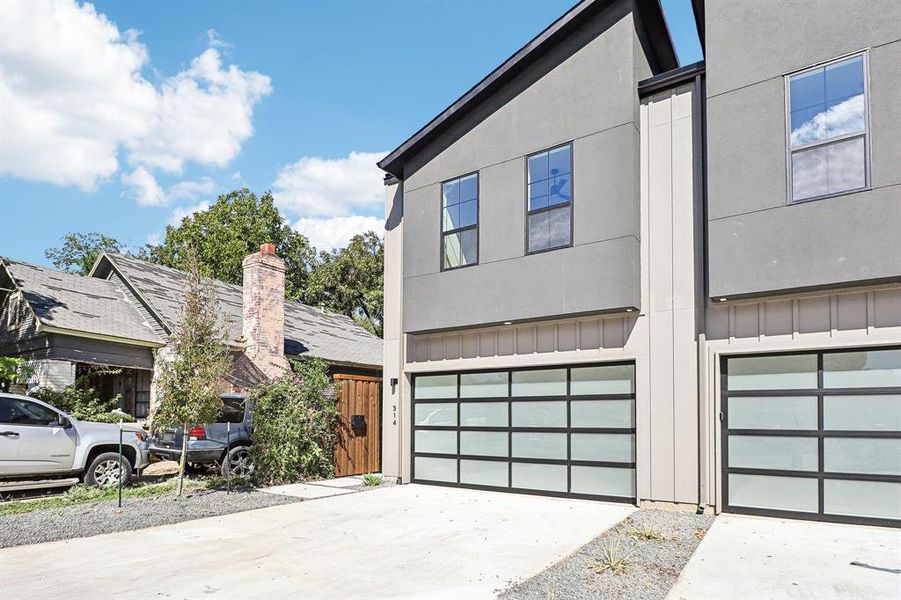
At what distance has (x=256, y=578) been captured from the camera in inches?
230

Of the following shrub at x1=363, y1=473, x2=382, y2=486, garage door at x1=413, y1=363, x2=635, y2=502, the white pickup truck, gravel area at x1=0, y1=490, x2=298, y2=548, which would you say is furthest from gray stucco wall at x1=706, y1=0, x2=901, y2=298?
the white pickup truck

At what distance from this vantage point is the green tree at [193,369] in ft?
31.9

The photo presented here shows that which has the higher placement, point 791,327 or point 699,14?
point 699,14

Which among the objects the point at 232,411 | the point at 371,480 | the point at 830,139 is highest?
the point at 830,139

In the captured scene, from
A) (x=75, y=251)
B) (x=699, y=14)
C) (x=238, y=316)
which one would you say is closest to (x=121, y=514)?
(x=238, y=316)

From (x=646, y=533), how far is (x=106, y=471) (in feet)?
29.4

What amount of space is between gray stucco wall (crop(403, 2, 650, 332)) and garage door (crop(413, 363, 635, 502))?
3.82ft

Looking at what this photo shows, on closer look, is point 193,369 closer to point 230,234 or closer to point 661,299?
point 661,299

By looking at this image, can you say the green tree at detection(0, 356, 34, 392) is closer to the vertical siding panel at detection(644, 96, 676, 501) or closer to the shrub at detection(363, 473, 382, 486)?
the shrub at detection(363, 473, 382, 486)

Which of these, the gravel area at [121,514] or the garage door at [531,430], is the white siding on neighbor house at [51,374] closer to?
the gravel area at [121,514]

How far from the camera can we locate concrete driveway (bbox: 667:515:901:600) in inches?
210

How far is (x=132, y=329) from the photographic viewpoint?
1552cm

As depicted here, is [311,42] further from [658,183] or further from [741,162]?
[741,162]

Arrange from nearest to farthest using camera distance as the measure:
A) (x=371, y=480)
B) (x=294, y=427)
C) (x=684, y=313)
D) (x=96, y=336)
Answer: (x=684, y=313), (x=294, y=427), (x=371, y=480), (x=96, y=336)
